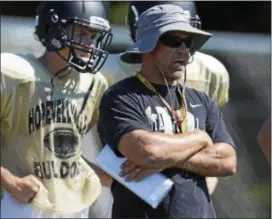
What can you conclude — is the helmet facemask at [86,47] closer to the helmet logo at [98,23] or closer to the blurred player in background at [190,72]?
the helmet logo at [98,23]

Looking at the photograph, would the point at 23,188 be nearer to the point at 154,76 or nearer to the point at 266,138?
the point at 154,76

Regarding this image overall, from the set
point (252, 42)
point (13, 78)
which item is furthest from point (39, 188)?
point (252, 42)

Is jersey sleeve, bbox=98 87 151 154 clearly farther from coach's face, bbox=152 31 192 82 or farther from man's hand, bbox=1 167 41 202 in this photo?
man's hand, bbox=1 167 41 202

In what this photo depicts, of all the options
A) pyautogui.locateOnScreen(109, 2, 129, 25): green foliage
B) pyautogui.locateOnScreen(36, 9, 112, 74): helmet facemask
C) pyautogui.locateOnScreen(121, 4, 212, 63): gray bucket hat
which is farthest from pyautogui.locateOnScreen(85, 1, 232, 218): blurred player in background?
pyautogui.locateOnScreen(109, 2, 129, 25): green foliage

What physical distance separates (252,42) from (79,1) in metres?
2.03

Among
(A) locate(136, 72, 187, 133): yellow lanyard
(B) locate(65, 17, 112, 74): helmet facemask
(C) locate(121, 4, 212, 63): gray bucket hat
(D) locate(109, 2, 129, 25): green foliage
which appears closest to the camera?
(A) locate(136, 72, 187, 133): yellow lanyard

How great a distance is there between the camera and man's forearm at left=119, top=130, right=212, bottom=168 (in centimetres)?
387

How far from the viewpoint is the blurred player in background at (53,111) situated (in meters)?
4.71

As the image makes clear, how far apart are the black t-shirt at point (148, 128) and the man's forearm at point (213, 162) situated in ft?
0.11

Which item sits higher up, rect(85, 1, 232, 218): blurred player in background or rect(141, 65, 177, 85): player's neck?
rect(141, 65, 177, 85): player's neck

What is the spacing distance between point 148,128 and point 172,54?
13.0 inches

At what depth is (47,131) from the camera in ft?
15.7

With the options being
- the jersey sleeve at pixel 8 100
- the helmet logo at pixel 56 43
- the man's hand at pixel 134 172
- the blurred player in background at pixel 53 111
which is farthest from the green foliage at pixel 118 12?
→ the man's hand at pixel 134 172

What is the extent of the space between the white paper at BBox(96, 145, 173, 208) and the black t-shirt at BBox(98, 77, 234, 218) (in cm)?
3
